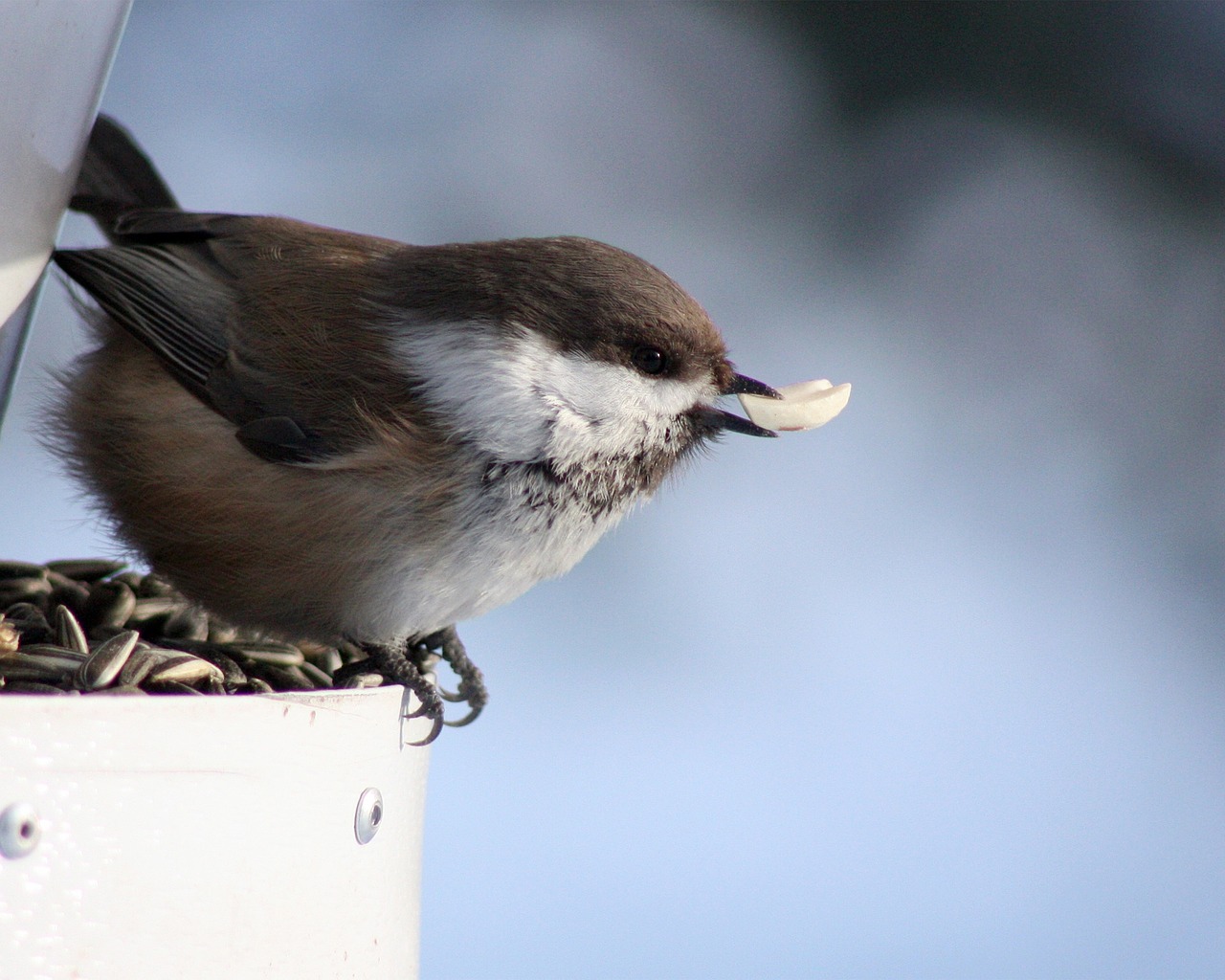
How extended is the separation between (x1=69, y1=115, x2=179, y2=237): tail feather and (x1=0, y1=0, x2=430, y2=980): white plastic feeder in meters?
0.38

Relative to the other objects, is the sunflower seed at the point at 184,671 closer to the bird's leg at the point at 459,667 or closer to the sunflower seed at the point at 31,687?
the sunflower seed at the point at 31,687

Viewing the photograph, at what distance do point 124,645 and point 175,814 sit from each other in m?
0.22

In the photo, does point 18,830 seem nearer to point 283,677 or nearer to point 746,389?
point 283,677

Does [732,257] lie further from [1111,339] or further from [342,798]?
[342,798]

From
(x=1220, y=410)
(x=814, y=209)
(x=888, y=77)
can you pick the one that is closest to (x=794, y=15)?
(x=888, y=77)

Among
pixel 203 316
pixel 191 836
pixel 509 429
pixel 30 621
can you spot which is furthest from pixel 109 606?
pixel 191 836

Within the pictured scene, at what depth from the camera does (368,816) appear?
0.74 meters

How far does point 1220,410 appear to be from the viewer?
7.87ft

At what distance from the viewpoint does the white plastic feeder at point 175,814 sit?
557mm

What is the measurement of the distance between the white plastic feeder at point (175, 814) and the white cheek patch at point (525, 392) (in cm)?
29

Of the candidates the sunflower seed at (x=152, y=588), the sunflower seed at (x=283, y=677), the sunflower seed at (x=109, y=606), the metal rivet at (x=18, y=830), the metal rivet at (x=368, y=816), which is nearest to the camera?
the metal rivet at (x=18, y=830)

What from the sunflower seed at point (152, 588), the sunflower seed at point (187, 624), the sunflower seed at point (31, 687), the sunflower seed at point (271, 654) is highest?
the sunflower seed at point (152, 588)

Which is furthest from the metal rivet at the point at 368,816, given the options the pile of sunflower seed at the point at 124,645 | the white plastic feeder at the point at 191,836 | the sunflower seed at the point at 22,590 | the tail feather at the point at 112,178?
the tail feather at the point at 112,178

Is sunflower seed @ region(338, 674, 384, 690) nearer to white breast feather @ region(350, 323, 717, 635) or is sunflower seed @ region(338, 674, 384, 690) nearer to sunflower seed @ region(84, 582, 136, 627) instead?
white breast feather @ region(350, 323, 717, 635)
